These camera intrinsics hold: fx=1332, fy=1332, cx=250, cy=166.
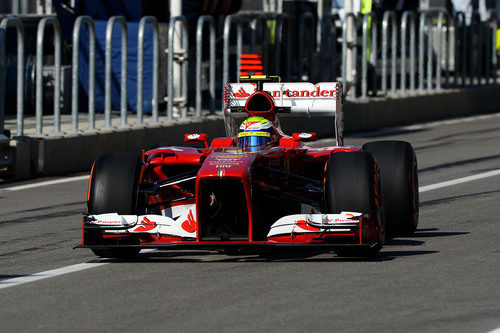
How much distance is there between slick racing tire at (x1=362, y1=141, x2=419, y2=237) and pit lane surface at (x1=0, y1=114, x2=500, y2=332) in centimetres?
17

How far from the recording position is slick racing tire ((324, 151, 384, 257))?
9.68m

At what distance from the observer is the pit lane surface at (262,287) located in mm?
7594

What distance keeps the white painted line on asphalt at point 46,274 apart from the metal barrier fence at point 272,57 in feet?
21.2

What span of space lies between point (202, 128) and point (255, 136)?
919 cm

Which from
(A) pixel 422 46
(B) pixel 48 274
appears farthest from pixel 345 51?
(B) pixel 48 274

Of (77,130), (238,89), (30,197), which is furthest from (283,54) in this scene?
(238,89)

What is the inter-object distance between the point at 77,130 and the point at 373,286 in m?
9.27

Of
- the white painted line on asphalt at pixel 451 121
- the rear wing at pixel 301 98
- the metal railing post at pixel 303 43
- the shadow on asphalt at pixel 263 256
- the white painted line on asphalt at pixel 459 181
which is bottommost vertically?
the white painted line on asphalt at pixel 451 121

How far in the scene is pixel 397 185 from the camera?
10953mm

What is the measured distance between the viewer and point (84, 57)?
2353cm

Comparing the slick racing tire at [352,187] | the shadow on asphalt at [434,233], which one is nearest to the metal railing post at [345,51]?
the shadow on asphalt at [434,233]

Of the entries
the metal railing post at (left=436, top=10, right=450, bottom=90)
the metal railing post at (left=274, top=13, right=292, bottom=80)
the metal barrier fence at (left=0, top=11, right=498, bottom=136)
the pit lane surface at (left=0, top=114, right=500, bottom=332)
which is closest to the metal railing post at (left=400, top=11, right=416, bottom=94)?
the metal barrier fence at (left=0, top=11, right=498, bottom=136)

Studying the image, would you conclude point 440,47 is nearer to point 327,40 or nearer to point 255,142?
point 327,40

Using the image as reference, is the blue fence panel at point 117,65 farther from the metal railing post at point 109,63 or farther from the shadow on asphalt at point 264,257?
the shadow on asphalt at point 264,257
